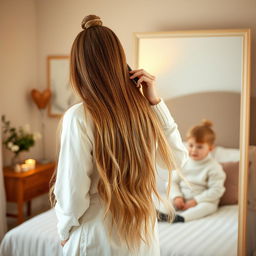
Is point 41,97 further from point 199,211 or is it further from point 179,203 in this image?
point 199,211

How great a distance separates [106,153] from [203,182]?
1.76m

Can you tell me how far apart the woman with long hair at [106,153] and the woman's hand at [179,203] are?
1458 millimetres

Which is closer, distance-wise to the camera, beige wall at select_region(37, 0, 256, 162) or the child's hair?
beige wall at select_region(37, 0, 256, 162)

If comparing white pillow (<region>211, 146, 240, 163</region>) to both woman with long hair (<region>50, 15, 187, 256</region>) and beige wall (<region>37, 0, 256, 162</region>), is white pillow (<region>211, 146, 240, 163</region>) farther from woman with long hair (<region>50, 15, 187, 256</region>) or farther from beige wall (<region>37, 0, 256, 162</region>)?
woman with long hair (<region>50, 15, 187, 256</region>)

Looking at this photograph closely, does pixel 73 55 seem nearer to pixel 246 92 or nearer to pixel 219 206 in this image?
pixel 246 92

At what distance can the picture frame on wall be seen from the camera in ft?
12.5

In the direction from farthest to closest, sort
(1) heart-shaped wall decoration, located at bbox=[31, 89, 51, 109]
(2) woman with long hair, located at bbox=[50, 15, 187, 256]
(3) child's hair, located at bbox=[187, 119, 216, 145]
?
(1) heart-shaped wall decoration, located at bbox=[31, 89, 51, 109] → (3) child's hair, located at bbox=[187, 119, 216, 145] → (2) woman with long hair, located at bbox=[50, 15, 187, 256]

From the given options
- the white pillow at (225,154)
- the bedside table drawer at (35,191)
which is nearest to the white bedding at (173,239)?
the white pillow at (225,154)

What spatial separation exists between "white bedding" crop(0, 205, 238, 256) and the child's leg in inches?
1.8

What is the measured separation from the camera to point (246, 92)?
292cm

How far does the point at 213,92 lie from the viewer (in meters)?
3.16

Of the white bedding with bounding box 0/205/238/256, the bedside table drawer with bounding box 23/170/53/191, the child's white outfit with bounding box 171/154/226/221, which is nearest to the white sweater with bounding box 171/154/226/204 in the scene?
the child's white outfit with bounding box 171/154/226/221

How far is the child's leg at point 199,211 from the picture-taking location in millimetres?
2949

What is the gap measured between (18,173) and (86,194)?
2.01 m
